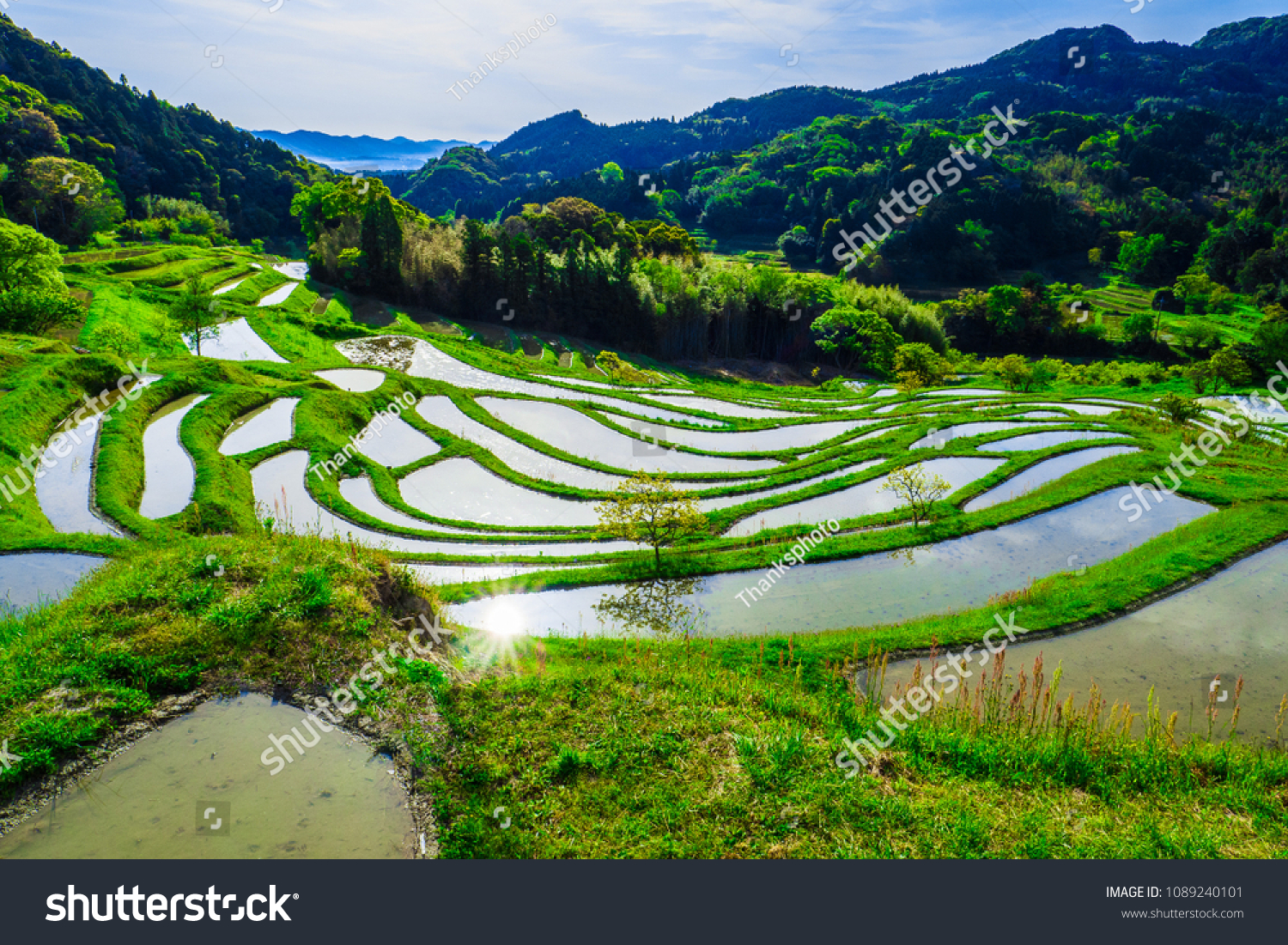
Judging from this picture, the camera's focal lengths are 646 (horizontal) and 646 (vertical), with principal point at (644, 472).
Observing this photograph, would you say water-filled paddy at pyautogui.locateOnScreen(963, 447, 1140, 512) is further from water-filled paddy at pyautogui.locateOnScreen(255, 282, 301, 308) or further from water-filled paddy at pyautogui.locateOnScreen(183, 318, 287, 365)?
water-filled paddy at pyautogui.locateOnScreen(255, 282, 301, 308)

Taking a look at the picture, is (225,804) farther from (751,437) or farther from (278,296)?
(278,296)

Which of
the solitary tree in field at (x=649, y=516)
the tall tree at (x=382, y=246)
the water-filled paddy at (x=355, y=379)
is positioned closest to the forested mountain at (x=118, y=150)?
the tall tree at (x=382, y=246)

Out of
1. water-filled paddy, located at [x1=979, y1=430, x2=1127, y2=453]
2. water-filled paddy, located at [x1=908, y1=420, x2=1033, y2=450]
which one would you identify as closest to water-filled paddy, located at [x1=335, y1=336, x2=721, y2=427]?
water-filled paddy, located at [x1=908, y1=420, x2=1033, y2=450]

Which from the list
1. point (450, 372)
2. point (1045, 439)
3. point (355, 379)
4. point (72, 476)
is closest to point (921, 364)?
point (1045, 439)

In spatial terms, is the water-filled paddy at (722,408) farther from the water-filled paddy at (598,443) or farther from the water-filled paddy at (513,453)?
the water-filled paddy at (513,453)

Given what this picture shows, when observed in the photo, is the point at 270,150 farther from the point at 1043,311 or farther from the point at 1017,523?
the point at 1017,523
